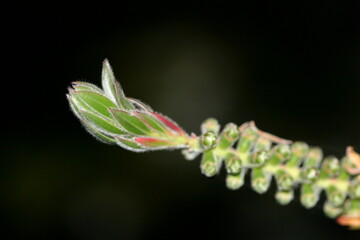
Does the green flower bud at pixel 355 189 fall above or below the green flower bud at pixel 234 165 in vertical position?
above

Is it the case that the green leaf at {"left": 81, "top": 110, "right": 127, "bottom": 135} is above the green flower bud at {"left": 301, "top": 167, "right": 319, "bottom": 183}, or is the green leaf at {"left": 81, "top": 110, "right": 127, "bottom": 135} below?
below

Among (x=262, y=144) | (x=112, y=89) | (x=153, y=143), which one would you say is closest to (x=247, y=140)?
(x=262, y=144)

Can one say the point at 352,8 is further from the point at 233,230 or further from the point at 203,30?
the point at 233,230

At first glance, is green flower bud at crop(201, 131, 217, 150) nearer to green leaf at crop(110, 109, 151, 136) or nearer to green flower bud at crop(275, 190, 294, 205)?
green leaf at crop(110, 109, 151, 136)

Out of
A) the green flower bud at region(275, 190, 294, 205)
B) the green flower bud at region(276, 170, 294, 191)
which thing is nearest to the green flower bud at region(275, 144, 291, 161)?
the green flower bud at region(276, 170, 294, 191)

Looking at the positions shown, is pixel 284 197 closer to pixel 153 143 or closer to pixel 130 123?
pixel 153 143

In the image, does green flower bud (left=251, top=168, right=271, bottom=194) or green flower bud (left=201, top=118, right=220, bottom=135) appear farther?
green flower bud (left=201, top=118, right=220, bottom=135)

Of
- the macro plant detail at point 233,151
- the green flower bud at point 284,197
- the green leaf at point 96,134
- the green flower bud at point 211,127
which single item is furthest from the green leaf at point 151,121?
the green flower bud at point 284,197

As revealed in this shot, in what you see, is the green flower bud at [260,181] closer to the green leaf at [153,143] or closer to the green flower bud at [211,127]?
the green flower bud at [211,127]
